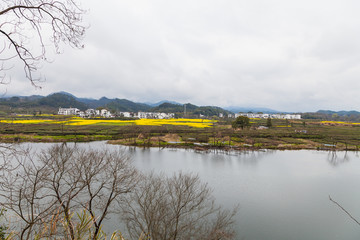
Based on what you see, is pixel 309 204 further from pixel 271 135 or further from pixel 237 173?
pixel 271 135

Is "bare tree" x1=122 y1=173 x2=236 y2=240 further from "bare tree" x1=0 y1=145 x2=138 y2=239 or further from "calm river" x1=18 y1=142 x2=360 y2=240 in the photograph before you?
"calm river" x1=18 y1=142 x2=360 y2=240

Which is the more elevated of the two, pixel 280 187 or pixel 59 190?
pixel 59 190

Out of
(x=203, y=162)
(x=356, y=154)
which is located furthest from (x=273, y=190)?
(x=356, y=154)

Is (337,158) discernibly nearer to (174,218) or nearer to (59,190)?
(174,218)

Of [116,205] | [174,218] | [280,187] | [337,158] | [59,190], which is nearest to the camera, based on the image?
[174,218]

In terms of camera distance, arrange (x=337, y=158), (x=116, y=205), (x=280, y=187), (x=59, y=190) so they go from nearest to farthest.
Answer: (x=59, y=190)
(x=116, y=205)
(x=280, y=187)
(x=337, y=158)

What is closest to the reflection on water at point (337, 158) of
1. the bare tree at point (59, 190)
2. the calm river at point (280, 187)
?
the calm river at point (280, 187)

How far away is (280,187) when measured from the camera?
15883mm

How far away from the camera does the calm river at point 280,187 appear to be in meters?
10.3

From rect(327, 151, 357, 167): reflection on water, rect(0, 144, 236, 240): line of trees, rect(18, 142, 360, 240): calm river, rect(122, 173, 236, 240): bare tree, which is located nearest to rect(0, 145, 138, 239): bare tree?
rect(0, 144, 236, 240): line of trees

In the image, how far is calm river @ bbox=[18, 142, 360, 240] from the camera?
406 inches

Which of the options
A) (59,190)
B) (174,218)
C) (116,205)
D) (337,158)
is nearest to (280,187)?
(174,218)

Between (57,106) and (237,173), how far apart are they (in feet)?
340

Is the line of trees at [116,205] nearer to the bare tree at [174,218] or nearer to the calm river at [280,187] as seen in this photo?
the bare tree at [174,218]
